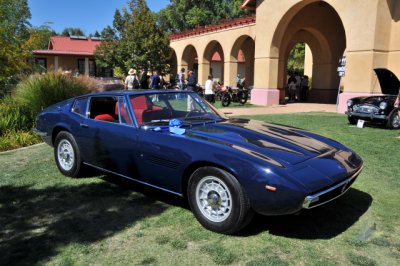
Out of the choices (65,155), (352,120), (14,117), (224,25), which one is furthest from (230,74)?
(65,155)

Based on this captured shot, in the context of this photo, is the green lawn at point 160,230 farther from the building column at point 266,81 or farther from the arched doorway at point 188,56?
the arched doorway at point 188,56

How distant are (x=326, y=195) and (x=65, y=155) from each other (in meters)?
3.75

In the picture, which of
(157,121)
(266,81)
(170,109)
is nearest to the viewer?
(157,121)

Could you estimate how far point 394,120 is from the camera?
10633mm

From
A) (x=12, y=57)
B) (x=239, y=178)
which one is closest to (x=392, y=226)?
(x=239, y=178)

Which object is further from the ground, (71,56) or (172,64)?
(71,56)

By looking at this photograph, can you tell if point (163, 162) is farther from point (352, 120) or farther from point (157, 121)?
point (352, 120)

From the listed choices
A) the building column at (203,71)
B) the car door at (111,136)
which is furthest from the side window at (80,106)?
the building column at (203,71)

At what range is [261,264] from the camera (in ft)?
10.3

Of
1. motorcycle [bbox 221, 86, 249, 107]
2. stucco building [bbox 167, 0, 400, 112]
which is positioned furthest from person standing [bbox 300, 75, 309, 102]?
motorcycle [bbox 221, 86, 249, 107]

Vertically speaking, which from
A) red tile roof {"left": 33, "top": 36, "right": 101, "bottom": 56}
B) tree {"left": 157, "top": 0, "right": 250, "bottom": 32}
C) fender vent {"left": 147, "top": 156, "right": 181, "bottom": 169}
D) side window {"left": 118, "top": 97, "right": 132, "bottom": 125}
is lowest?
fender vent {"left": 147, "top": 156, "right": 181, "bottom": 169}

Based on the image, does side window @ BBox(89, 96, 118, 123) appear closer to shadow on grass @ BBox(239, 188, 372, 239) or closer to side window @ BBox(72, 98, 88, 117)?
side window @ BBox(72, 98, 88, 117)

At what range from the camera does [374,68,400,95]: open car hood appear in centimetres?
1149

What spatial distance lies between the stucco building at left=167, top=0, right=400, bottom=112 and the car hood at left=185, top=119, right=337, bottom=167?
10983 mm
